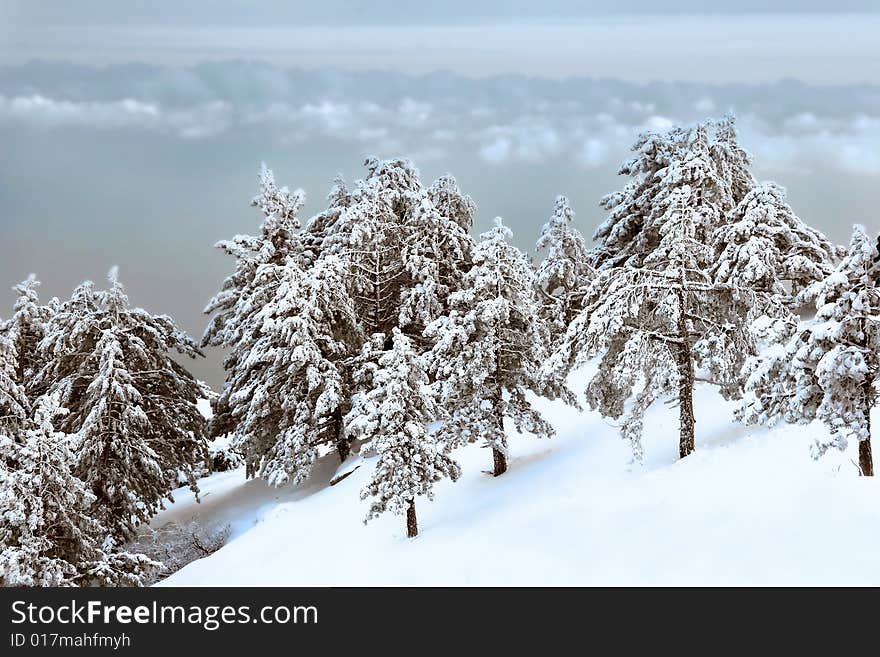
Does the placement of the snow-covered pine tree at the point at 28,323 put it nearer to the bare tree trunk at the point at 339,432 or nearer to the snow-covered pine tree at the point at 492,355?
the bare tree trunk at the point at 339,432

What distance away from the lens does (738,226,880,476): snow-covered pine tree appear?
1417 cm

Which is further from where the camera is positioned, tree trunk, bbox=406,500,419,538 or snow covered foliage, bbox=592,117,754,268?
snow covered foliage, bbox=592,117,754,268

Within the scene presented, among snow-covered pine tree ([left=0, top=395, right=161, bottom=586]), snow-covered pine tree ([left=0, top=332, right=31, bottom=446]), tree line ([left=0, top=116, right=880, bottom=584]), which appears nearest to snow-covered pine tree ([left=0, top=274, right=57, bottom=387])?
tree line ([left=0, top=116, right=880, bottom=584])

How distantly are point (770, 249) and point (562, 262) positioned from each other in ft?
44.9

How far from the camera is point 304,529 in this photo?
22.8 metres

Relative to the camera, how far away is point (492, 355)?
21.3 m

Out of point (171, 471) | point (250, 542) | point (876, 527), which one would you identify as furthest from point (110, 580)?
point (876, 527)

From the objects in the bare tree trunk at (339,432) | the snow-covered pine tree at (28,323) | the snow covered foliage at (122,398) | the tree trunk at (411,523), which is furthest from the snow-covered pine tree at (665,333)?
the snow-covered pine tree at (28,323)

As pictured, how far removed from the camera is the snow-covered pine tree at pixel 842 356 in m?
14.2

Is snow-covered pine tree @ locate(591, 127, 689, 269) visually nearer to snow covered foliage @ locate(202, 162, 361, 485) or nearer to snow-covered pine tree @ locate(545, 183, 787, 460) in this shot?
snow-covered pine tree @ locate(545, 183, 787, 460)

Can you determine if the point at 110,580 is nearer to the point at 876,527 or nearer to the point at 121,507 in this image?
the point at 121,507

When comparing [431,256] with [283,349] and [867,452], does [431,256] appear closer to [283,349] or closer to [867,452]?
[283,349]

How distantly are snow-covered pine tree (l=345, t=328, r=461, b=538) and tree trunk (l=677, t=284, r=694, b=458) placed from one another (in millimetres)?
6504
